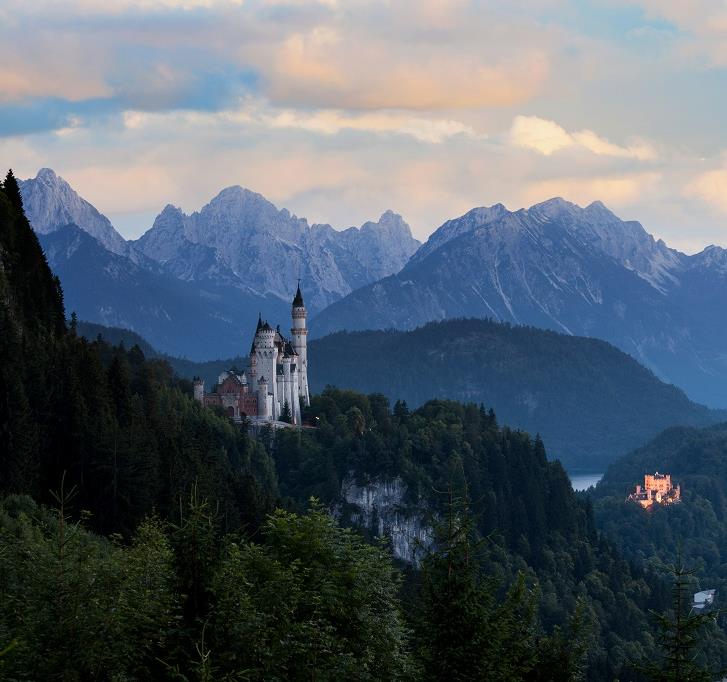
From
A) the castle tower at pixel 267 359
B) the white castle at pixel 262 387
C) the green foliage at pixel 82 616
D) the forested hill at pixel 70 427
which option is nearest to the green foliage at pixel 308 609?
the green foliage at pixel 82 616

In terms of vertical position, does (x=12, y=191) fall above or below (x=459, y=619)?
above

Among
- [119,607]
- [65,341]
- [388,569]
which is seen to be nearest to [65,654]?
[119,607]

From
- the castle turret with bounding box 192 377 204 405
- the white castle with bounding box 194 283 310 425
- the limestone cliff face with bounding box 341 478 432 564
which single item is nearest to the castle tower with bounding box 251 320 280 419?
the white castle with bounding box 194 283 310 425

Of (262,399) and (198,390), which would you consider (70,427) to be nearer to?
(198,390)

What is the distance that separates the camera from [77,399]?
10612cm

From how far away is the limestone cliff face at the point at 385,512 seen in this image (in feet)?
640

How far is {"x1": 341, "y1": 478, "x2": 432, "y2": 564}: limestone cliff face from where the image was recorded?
195000mm

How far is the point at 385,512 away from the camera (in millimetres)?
198250

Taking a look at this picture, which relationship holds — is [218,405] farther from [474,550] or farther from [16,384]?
[474,550]

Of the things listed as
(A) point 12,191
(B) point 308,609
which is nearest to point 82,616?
(B) point 308,609

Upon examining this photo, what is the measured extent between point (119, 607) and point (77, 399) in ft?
197

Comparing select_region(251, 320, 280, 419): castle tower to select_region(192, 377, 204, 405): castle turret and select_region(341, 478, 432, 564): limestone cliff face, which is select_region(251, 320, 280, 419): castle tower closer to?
select_region(192, 377, 204, 405): castle turret

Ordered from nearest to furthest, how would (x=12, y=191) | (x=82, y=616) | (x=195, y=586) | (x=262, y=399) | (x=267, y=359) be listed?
1. (x=82, y=616)
2. (x=195, y=586)
3. (x=12, y=191)
4. (x=262, y=399)
5. (x=267, y=359)

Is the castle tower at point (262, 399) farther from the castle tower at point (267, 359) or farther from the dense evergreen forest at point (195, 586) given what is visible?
the dense evergreen forest at point (195, 586)
